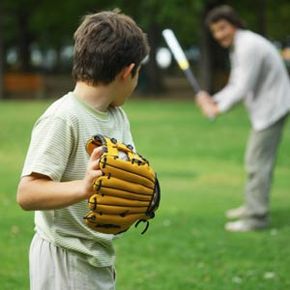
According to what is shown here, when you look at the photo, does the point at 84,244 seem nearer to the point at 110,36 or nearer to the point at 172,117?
the point at 110,36

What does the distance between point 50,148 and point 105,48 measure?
413 millimetres

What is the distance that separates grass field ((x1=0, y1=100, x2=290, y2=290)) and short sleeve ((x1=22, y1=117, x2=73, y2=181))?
9.64 ft

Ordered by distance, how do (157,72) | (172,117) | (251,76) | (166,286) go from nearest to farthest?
(166,286), (251,76), (172,117), (157,72)

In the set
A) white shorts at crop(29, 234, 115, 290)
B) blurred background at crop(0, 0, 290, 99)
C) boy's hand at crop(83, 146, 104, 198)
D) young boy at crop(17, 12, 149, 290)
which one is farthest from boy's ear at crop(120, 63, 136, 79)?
blurred background at crop(0, 0, 290, 99)

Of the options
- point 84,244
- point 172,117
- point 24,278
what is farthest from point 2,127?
point 84,244

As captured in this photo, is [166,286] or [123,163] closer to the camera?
[123,163]

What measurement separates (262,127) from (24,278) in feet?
9.52

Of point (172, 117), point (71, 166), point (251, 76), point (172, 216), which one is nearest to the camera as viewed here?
point (71, 166)

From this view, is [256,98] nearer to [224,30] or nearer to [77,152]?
[224,30]

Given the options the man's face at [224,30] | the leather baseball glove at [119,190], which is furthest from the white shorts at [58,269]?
the man's face at [224,30]

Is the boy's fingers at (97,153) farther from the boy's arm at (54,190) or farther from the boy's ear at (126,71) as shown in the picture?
the boy's ear at (126,71)

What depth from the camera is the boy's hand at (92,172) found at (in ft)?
8.82

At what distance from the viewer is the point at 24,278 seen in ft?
19.4

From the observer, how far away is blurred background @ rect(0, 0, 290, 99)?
105 feet
